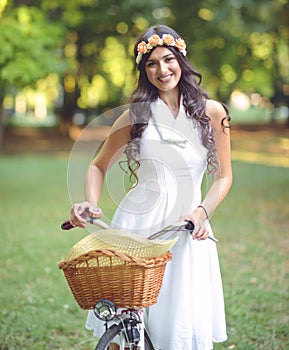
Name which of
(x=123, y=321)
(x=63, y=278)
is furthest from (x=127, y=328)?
(x=63, y=278)

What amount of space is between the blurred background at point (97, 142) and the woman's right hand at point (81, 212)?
138 millimetres

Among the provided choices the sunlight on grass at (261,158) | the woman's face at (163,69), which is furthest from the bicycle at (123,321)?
the sunlight on grass at (261,158)

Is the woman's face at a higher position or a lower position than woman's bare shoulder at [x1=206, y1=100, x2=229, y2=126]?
higher

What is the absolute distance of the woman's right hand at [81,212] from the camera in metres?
2.71

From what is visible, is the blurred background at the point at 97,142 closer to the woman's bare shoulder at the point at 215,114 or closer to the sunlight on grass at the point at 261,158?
the sunlight on grass at the point at 261,158

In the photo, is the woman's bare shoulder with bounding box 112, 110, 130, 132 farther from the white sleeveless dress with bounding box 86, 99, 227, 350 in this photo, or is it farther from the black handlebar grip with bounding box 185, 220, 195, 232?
the black handlebar grip with bounding box 185, 220, 195, 232

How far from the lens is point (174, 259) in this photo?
320 centimetres

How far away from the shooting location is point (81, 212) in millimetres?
2723

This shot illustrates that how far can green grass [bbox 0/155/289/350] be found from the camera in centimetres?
509

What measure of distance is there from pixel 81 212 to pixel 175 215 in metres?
0.49

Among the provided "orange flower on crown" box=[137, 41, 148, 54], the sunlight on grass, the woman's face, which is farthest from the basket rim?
the sunlight on grass

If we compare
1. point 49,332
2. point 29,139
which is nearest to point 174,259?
point 49,332

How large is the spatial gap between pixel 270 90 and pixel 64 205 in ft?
89.4

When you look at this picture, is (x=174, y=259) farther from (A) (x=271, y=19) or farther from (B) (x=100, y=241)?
(A) (x=271, y=19)
